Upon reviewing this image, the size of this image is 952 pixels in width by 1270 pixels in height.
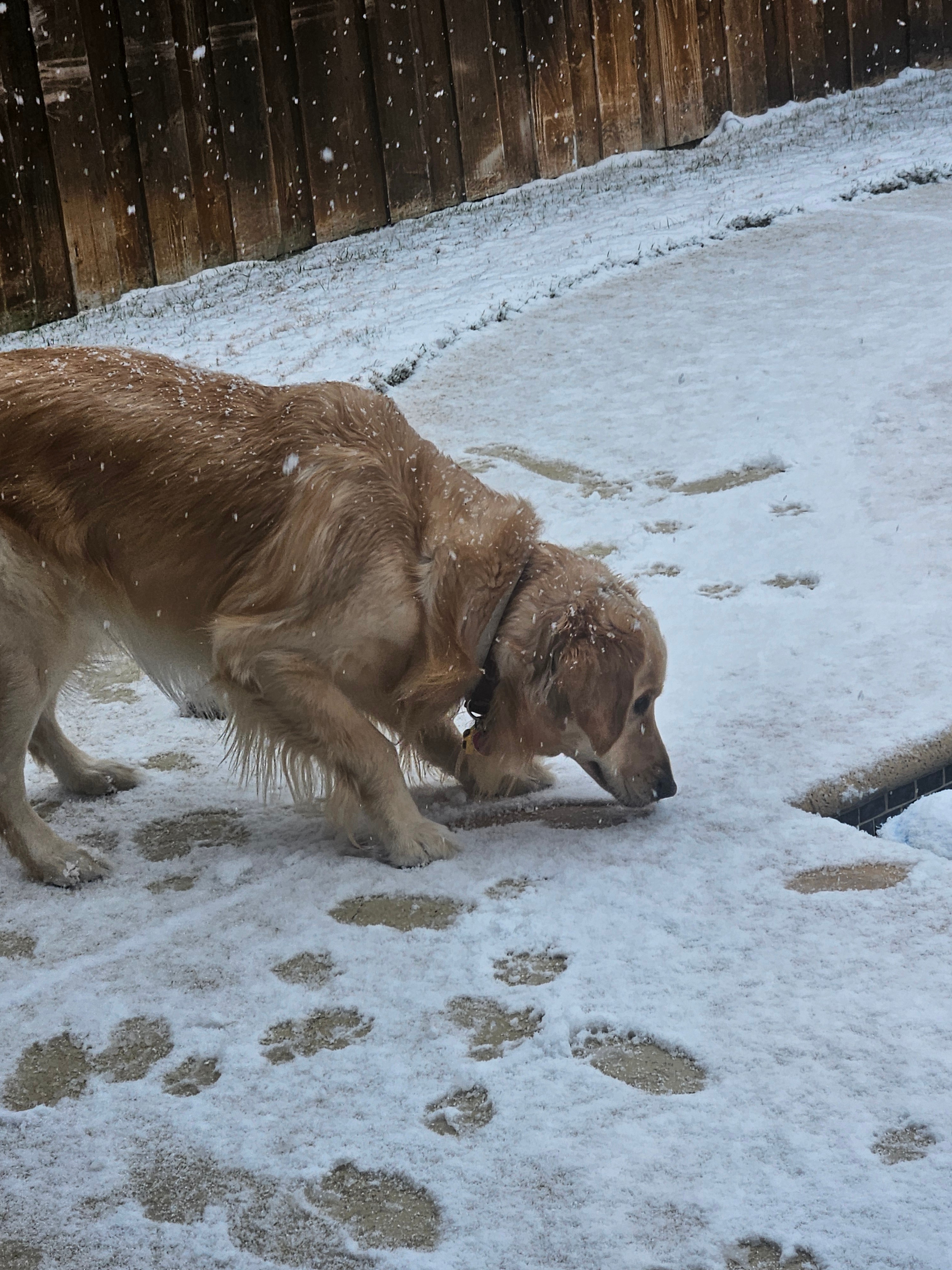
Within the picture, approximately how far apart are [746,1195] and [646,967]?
626mm

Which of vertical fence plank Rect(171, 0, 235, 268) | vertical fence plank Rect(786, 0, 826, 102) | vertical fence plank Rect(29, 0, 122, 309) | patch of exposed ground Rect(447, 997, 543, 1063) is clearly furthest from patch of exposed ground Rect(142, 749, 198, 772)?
vertical fence plank Rect(786, 0, 826, 102)

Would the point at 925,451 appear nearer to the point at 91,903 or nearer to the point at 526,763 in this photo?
the point at 526,763

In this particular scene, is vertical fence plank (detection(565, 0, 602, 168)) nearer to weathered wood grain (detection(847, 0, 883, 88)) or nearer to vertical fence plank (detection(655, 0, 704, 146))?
vertical fence plank (detection(655, 0, 704, 146))

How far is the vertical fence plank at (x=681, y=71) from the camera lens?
344 inches

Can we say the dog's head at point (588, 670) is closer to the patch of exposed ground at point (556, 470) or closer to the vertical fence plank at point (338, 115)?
the patch of exposed ground at point (556, 470)

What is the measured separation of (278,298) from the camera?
23.2ft

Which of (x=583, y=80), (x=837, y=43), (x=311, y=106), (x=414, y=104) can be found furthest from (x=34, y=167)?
(x=837, y=43)

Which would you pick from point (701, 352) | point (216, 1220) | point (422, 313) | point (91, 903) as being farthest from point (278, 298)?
point (216, 1220)

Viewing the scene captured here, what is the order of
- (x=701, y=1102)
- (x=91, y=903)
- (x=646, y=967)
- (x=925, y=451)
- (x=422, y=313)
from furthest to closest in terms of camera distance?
(x=422, y=313) < (x=925, y=451) < (x=91, y=903) < (x=646, y=967) < (x=701, y=1102)

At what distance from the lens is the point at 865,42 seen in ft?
31.0

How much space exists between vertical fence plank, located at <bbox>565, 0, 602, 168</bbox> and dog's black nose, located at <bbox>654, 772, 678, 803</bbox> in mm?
6796

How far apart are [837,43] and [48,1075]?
953 cm

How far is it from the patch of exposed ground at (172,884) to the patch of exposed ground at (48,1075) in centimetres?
58

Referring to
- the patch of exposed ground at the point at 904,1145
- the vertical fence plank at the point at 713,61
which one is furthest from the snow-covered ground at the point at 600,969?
the vertical fence plank at the point at 713,61
